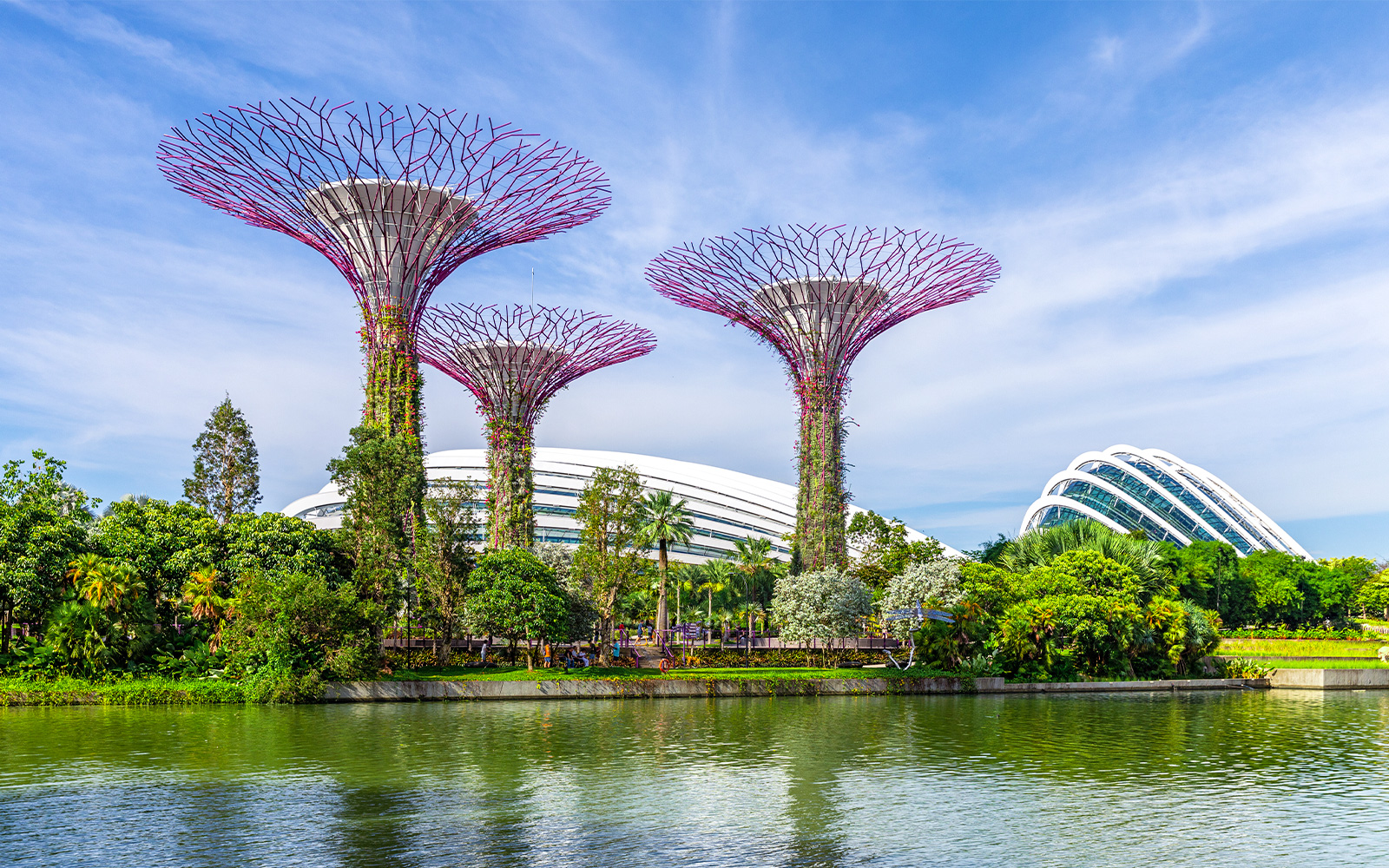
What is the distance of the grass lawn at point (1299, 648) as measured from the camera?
200ft

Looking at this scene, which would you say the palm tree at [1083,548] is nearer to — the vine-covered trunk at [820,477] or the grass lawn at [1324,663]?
the grass lawn at [1324,663]

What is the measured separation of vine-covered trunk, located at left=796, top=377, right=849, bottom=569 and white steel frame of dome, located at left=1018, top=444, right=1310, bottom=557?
4836 centimetres

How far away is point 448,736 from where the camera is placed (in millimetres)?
28078

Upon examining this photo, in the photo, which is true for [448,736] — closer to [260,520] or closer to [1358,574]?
[260,520]

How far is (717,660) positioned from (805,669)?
431cm

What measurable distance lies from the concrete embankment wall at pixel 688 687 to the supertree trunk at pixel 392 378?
1418 cm

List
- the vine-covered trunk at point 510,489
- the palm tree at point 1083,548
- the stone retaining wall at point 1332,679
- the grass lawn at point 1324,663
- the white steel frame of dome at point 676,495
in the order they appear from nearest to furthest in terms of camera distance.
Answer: the stone retaining wall at point 1332,679 < the palm tree at point 1083,548 < the grass lawn at point 1324,663 < the vine-covered trunk at point 510,489 < the white steel frame of dome at point 676,495

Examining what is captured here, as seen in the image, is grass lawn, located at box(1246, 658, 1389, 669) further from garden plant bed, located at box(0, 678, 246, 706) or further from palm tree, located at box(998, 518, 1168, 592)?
garden plant bed, located at box(0, 678, 246, 706)

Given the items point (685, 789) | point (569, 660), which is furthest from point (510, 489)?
point (685, 789)

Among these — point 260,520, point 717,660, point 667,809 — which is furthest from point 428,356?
point 667,809

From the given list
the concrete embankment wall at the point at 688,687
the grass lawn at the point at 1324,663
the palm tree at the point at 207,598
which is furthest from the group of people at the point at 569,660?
the grass lawn at the point at 1324,663

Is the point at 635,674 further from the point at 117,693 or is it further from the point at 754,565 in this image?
the point at 754,565

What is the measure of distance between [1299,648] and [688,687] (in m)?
39.9

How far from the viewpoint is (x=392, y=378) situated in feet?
166
